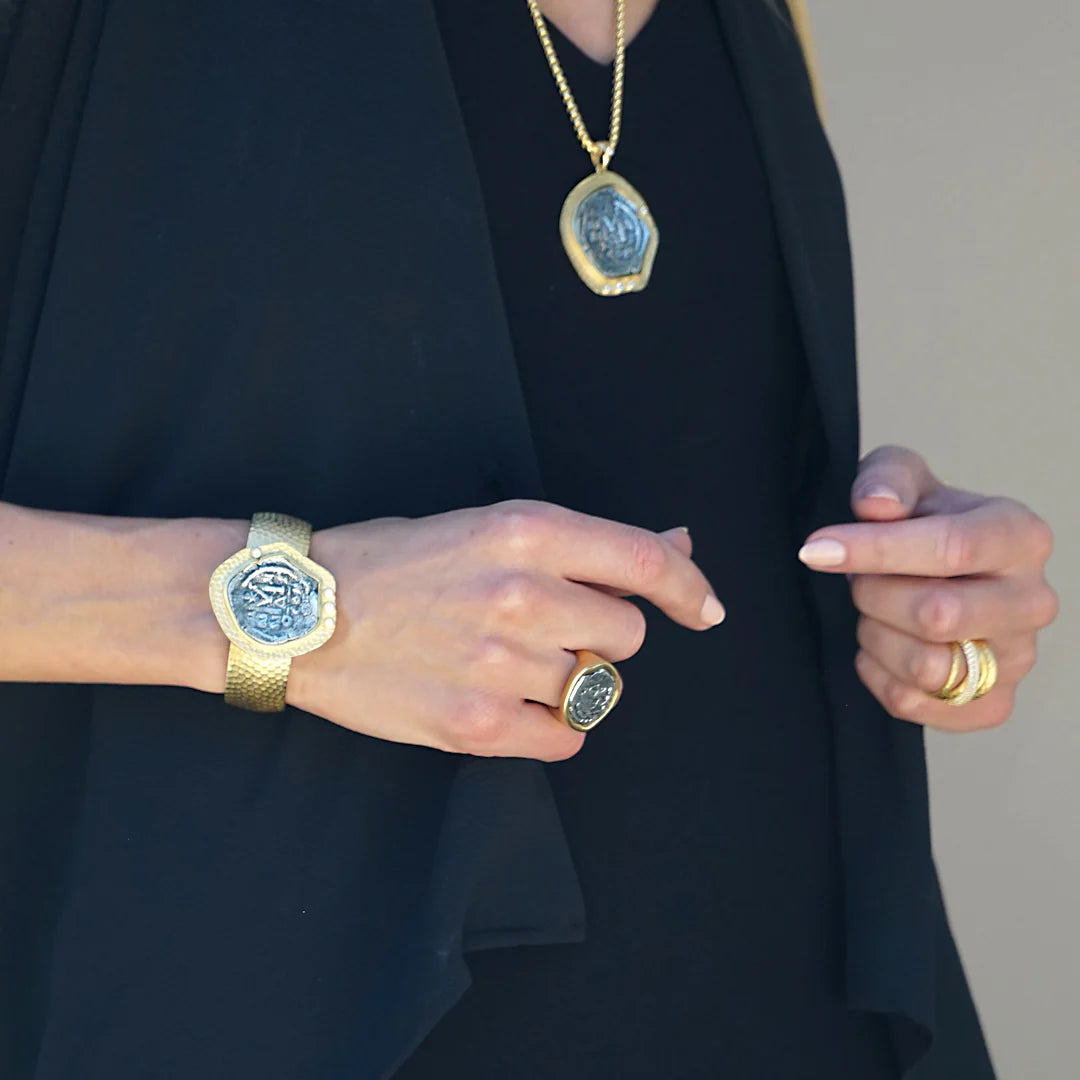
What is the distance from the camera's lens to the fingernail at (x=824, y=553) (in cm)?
74

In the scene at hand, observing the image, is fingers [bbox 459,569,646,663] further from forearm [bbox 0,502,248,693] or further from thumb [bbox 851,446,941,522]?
thumb [bbox 851,446,941,522]

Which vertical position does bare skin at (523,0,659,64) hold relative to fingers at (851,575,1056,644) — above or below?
above

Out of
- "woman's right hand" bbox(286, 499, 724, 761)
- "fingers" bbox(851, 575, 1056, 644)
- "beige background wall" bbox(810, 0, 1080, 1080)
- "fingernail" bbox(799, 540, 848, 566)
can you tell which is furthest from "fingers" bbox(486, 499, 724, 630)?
"beige background wall" bbox(810, 0, 1080, 1080)

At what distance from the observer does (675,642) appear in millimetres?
769

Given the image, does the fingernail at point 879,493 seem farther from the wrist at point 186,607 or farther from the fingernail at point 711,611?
the wrist at point 186,607

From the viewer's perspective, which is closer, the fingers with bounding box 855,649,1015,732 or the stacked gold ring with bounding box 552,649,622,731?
the stacked gold ring with bounding box 552,649,622,731

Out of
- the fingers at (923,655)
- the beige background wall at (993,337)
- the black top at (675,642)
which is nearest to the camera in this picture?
the black top at (675,642)

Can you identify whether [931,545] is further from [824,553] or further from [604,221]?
[604,221]

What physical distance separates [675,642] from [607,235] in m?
0.26

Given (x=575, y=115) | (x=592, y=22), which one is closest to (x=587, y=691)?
(x=575, y=115)

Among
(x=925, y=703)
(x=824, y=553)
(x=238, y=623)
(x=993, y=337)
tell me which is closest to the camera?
(x=238, y=623)

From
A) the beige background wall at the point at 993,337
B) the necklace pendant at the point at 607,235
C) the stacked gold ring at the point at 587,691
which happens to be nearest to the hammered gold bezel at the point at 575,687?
the stacked gold ring at the point at 587,691

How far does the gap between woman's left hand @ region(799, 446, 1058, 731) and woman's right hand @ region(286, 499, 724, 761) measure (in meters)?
0.21

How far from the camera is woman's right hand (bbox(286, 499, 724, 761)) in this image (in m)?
0.60
